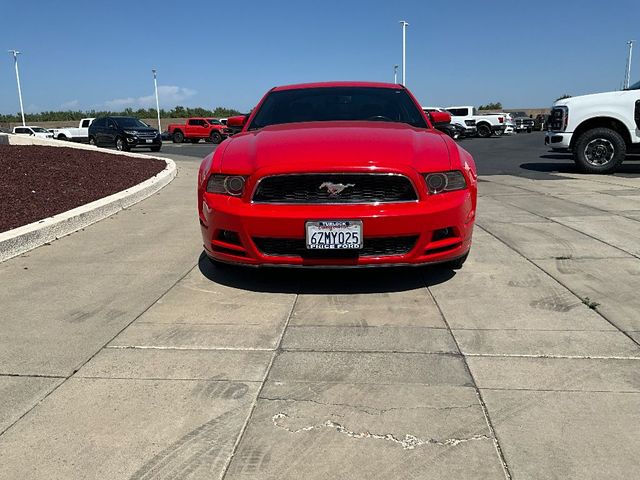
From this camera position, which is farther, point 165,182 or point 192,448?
point 165,182

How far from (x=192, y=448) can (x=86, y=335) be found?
1435 millimetres

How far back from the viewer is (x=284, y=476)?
1.91 meters

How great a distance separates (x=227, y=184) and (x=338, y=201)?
80 centimetres

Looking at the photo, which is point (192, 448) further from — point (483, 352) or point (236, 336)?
point (483, 352)

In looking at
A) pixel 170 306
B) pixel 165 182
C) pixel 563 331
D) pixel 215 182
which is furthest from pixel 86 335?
pixel 165 182

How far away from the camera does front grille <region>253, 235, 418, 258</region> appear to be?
11.5 ft

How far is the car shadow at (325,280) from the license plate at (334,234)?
1.41 ft

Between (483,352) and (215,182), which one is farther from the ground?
(215,182)

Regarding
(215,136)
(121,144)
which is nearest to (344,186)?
(121,144)

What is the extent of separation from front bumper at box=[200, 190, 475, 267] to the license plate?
0.12 feet

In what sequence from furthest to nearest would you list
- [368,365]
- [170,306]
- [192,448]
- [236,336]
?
[170,306]
[236,336]
[368,365]
[192,448]

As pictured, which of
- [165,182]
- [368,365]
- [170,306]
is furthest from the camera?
[165,182]

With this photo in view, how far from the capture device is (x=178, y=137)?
38.0 meters

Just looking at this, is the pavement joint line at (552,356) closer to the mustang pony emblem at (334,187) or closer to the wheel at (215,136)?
the mustang pony emblem at (334,187)
